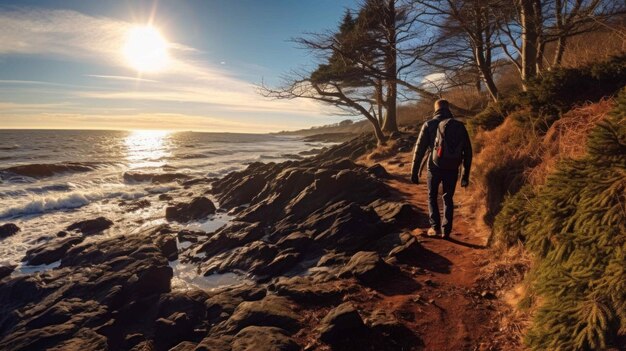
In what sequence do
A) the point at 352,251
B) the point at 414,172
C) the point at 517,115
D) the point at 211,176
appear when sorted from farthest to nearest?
the point at 211,176, the point at 352,251, the point at 414,172, the point at 517,115

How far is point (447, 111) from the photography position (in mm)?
6609

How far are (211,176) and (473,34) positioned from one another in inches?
858

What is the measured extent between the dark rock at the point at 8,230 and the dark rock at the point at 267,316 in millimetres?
13507

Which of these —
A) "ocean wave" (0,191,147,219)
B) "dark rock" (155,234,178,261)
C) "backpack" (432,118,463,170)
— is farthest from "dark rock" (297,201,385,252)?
"ocean wave" (0,191,147,219)

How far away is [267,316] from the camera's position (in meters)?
4.82

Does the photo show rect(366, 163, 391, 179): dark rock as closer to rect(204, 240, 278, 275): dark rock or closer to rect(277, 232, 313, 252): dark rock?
rect(277, 232, 313, 252): dark rock

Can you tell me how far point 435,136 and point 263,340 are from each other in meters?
4.48

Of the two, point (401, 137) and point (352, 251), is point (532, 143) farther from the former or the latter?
point (401, 137)

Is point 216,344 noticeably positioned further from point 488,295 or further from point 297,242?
point 297,242

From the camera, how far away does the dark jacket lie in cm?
623

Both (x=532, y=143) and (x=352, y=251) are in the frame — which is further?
(x=352, y=251)

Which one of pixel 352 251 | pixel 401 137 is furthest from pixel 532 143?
pixel 401 137

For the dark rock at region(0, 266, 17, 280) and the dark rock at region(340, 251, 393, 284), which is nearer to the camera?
the dark rock at region(340, 251, 393, 284)

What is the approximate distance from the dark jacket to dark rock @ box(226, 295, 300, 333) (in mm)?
3526
